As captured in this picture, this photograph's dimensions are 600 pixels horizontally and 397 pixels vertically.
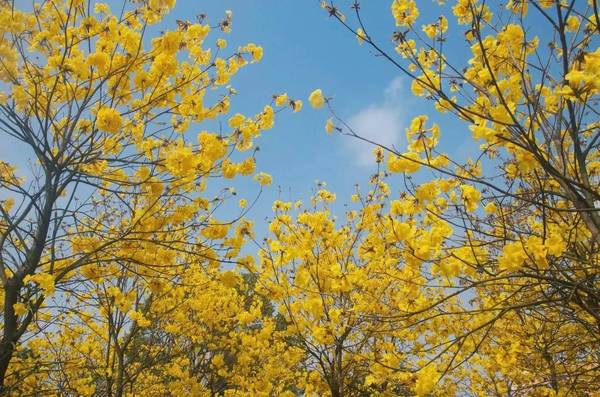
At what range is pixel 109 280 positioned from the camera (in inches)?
274

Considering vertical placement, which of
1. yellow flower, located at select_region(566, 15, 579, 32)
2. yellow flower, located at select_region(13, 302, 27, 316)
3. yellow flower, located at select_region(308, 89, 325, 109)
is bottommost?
yellow flower, located at select_region(13, 302, 27, 316)

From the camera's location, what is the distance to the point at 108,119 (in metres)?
3.22

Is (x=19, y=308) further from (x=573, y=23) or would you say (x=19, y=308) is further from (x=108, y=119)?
(x=573, y=23)

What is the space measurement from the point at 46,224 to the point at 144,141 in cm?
116

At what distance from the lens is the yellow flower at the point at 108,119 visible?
10.4ft

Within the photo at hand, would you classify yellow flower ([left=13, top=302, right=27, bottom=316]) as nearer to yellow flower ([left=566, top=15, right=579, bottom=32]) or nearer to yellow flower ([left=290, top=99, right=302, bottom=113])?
yellow flower ([left=290, top=99, right=302, bottom=113])

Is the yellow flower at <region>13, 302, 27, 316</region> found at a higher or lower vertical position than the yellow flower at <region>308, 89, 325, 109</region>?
lower

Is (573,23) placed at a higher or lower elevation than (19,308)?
higher

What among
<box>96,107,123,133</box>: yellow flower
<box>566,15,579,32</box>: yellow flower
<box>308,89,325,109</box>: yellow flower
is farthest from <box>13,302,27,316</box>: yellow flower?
<box>566,15,579,32</box>: yellow flower

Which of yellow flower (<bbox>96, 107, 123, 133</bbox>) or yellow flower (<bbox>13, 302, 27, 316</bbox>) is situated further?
yellow flower (<bbox>13, 302, 27, 316</bbox>)

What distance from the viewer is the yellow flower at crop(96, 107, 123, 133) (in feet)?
10.4

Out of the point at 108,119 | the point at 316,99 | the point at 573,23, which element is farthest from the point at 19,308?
the point at 573,23

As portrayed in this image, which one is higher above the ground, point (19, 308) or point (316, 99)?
point (316, 99)

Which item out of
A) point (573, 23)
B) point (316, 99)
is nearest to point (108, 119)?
point (316, 99)
